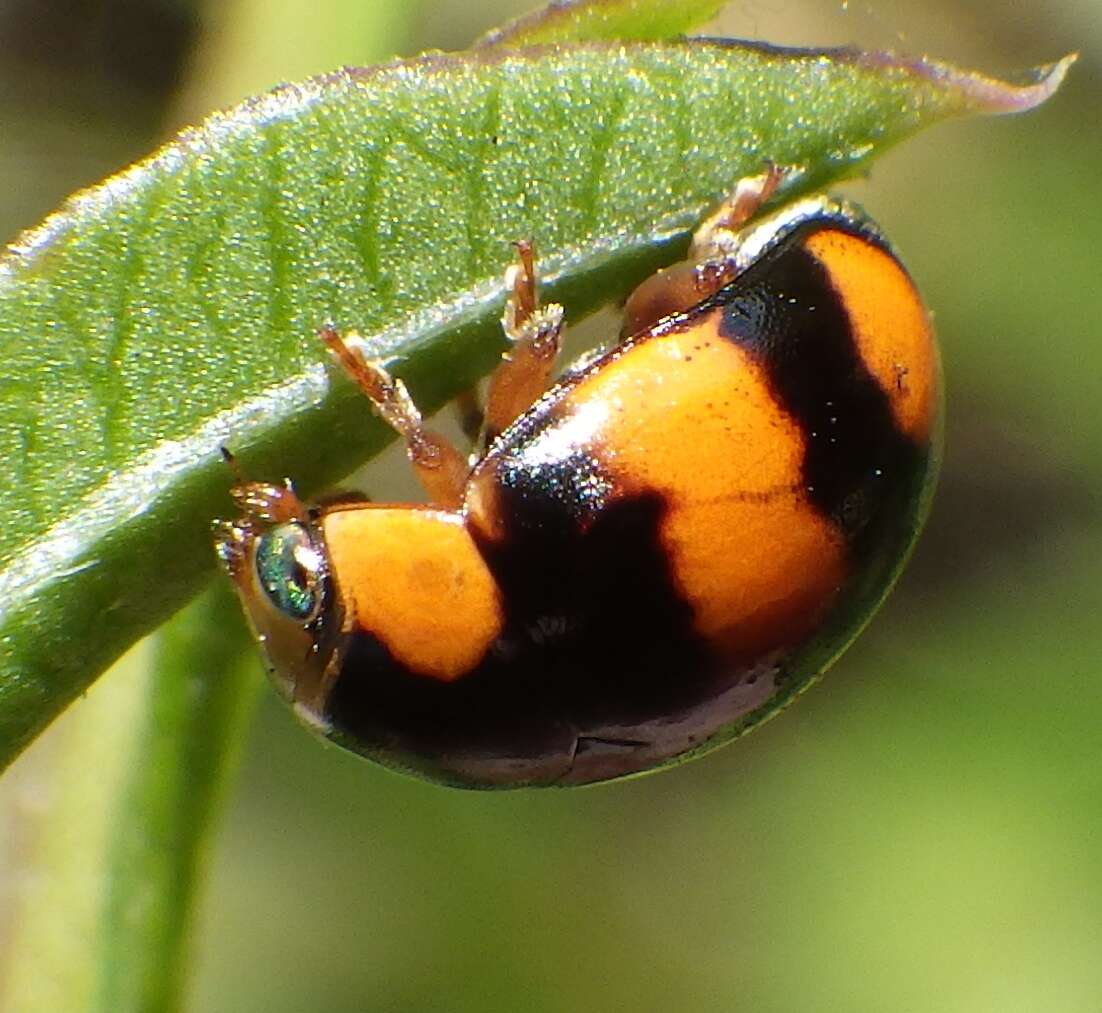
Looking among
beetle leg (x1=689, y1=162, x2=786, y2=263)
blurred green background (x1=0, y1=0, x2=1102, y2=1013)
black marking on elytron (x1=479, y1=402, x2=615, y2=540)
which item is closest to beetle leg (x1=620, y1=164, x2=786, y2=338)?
beetle leg (x1=689, y1=162, x2=786, y2=263)

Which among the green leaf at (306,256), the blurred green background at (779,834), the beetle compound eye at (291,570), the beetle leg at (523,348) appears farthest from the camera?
the blurred green background at (779,834)

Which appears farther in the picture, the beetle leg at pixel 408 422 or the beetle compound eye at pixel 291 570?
the beetle compound eye at pixel 291 570

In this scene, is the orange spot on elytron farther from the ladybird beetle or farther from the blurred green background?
the blurred green background

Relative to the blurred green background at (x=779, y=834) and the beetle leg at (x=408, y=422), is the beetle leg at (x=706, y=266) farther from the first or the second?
the blurred green background at (x=779, y=834)

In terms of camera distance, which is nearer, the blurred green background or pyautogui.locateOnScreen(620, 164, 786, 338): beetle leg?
pyautogui.locateOnScreen(620, 164, 786, 338): beetle leg

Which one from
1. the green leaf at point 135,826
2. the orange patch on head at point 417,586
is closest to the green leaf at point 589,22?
the orange patch on head at point 417,586

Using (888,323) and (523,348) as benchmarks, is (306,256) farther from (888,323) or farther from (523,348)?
(888,323)

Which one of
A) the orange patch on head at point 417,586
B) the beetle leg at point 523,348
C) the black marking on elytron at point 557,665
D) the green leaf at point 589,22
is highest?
the green leaf at point 589,22

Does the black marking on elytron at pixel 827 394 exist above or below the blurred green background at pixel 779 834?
below
